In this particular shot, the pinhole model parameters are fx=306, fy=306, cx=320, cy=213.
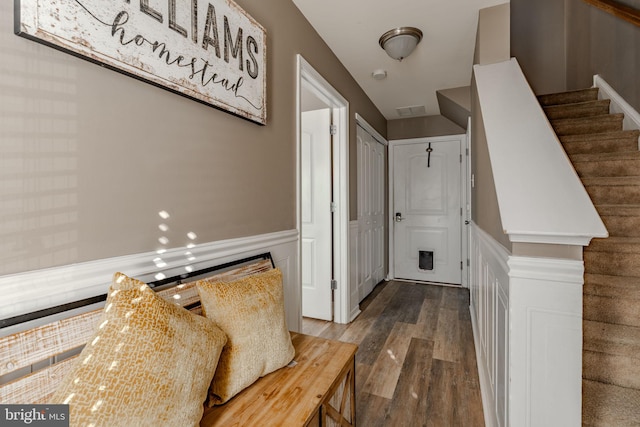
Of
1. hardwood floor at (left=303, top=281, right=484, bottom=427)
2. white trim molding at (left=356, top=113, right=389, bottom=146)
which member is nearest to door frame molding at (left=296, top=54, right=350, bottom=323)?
hardwood floor at (left=303, top=281, right=484, bottom=427)

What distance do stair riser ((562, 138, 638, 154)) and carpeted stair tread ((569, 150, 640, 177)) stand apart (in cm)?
15

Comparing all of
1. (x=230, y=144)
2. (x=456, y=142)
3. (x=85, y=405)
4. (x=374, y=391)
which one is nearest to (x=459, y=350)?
(x=374, y=391)

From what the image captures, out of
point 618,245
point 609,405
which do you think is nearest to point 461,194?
point 618,245

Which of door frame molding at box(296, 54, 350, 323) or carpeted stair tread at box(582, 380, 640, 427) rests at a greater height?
door frame molding at box(296, 54, 350, 323)

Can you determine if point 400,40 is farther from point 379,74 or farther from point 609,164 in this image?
point 609,164

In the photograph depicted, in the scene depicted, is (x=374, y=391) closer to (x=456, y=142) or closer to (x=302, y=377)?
(x=302, y=377)

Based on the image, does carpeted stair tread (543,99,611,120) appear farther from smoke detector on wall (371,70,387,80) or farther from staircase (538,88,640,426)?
smoke detector on wall (371,70,387,80)

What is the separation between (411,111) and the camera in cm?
414

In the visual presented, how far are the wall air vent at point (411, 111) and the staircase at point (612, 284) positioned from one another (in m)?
2.18

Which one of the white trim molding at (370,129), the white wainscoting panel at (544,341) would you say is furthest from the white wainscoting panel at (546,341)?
the white trim molding at (370,129)

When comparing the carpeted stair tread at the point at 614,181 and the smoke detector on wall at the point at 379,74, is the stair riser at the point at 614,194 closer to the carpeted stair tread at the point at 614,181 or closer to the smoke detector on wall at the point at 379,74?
the carpeted stair tread at the point at 614,181

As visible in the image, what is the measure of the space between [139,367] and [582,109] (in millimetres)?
3198

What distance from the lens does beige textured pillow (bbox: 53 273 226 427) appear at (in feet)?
2.25

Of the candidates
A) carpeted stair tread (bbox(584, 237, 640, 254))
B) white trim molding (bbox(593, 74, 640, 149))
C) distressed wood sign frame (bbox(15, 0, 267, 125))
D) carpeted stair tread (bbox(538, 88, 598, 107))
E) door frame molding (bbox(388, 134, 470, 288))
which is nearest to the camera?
distressed wood sign frame (bbox(15, 0, 267, 125))
